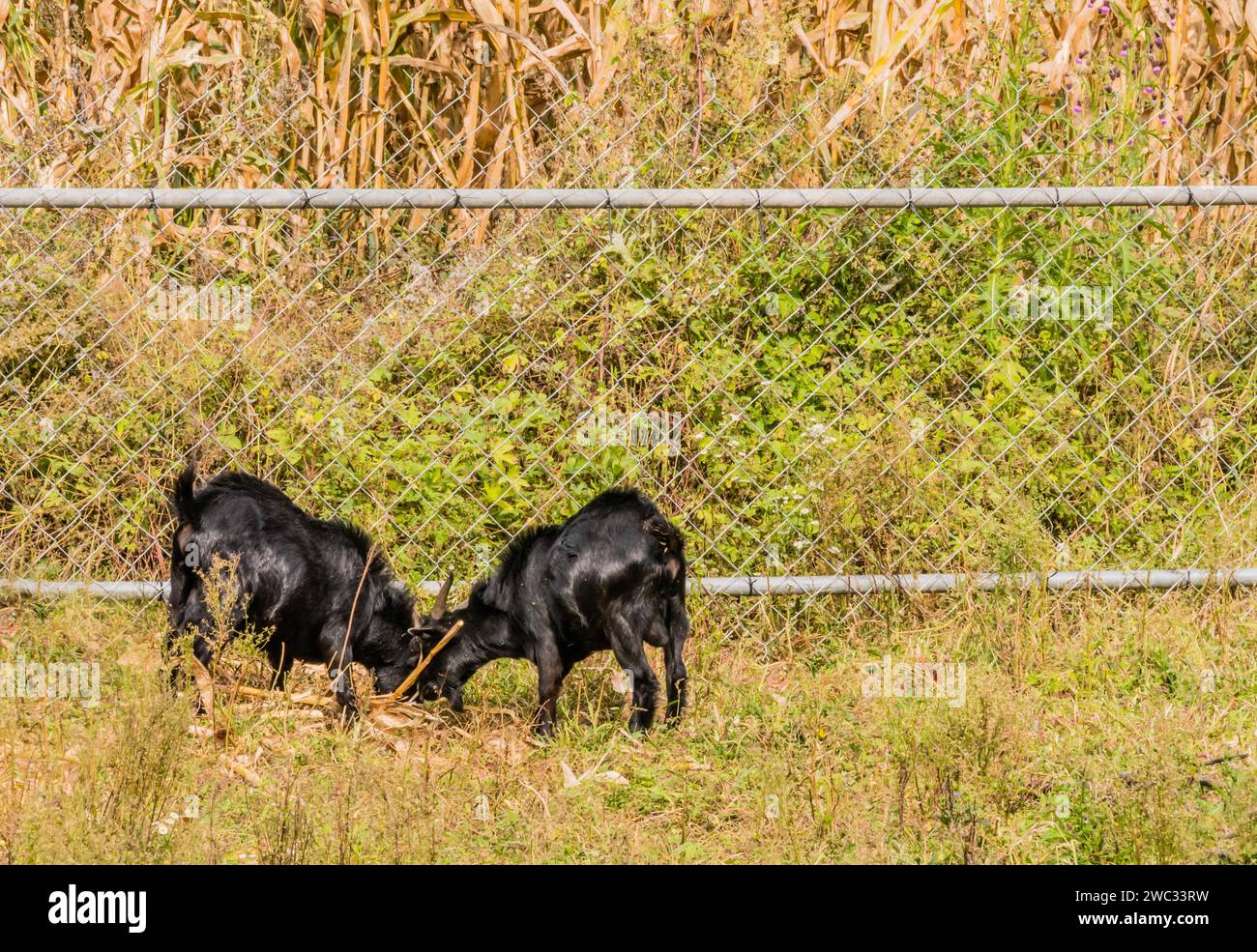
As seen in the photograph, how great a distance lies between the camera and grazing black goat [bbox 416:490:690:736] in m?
5.09

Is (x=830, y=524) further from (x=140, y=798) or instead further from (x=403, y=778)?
(x=140, y=798)

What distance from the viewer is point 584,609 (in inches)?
203

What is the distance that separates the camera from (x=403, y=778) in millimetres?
4180

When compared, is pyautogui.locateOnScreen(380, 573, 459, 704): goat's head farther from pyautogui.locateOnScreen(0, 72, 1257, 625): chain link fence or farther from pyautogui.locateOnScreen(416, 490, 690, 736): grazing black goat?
pyautogui.locateOnScreen(0, 72, 1257, 625): chain link fence

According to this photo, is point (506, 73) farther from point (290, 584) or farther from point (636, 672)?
point (636, 672)

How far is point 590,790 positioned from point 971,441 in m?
2.56

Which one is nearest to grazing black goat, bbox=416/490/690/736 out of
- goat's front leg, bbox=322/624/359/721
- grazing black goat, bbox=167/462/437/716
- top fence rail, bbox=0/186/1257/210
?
grazing black goat, bbox=167/462/437/716

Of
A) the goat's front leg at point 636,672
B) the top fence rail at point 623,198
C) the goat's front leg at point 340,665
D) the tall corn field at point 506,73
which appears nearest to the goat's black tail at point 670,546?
the goat's front leg at point 636,672

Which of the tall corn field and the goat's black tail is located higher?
the tall corn field

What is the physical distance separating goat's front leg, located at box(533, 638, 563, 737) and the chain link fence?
3.09ft

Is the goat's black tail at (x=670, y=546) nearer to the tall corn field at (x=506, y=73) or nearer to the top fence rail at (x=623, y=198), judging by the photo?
the top fence rail at (x=623, y=198)

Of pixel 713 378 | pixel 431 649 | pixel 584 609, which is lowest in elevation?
pixel 431 649

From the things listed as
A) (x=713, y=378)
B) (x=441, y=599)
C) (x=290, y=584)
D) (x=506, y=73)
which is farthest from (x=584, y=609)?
(x=506, y=73)

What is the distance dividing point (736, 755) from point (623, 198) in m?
2.21
